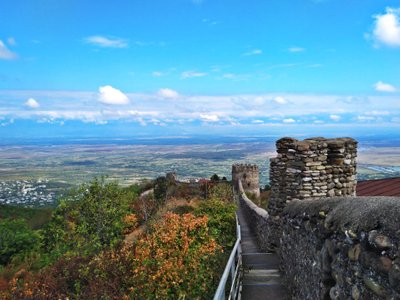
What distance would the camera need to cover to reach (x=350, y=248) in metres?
4.14

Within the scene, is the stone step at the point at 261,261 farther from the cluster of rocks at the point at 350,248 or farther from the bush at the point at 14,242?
the bush at the point at 14,242

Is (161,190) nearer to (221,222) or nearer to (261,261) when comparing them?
(221,222)

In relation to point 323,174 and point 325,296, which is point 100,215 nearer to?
point 323,174

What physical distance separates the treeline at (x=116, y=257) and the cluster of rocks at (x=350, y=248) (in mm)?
2771

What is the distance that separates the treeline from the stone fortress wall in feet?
7.26

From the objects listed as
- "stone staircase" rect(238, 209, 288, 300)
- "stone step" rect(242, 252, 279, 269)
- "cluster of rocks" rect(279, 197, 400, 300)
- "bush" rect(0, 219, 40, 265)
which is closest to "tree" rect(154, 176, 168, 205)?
"bush" rect(0, 219, 40, 265)

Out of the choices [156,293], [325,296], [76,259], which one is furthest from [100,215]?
[325,296]

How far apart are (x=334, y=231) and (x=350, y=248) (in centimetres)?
63

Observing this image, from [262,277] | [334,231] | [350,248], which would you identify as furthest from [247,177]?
[350,248]

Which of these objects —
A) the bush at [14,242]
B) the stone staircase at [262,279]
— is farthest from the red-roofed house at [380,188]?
the bush at [14,242]

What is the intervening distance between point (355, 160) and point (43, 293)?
10.4m

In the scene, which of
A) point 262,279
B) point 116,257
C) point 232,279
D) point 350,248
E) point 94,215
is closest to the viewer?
point 350,248

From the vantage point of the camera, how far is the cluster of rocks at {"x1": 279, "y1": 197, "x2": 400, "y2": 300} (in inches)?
130

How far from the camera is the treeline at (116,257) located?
941cm
